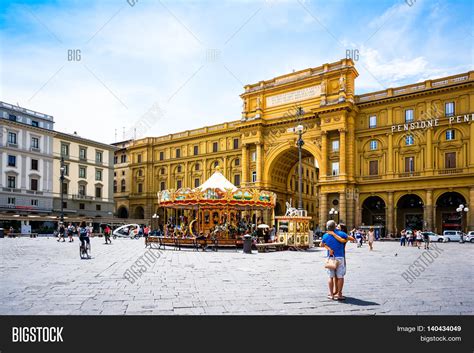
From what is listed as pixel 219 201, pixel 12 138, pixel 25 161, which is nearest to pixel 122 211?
pixel 25 161

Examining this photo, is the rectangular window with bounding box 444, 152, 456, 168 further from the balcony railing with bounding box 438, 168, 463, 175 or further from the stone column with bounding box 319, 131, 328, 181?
the stone column with bounding box 319, 131, 328, 181

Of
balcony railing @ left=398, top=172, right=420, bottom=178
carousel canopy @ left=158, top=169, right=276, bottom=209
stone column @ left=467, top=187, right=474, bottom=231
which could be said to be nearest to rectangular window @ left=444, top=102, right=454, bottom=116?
balcony railing @ left=398, top=172, right=420, bottom=178

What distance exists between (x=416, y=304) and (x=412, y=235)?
2608 cm

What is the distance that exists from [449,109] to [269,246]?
28.9 meters

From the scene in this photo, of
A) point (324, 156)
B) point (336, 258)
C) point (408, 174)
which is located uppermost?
point (324, 156)

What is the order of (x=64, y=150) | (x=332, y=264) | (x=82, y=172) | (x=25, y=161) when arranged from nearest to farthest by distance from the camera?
(x=332, y=264), (x=25, y=161), (x=64, y=150), (x=82, y=172)

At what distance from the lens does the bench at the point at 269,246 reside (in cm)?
2236

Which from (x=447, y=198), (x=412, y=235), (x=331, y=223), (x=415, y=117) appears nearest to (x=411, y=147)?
(x=415, y=117)

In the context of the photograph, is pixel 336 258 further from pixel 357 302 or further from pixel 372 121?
pixel 372 121

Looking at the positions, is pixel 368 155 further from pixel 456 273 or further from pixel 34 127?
pixel 34 127

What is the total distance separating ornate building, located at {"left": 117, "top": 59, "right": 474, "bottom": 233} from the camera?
41031 mm

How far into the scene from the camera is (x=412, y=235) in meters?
31.4

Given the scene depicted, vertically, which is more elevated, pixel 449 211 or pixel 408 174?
pixel 408 174

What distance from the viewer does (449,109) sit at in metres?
41.3
